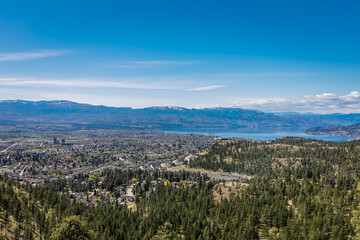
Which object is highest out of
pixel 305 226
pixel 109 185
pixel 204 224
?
pixel 305 226

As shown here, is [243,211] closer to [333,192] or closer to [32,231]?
[333,192]

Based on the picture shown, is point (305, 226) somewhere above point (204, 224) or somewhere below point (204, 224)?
above

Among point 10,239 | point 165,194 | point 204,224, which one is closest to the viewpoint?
point 10,239

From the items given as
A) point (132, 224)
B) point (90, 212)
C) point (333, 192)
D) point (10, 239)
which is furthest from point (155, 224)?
point (333, 192)

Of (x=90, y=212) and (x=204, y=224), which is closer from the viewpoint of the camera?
(x=204, y=224)

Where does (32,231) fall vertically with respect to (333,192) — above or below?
below

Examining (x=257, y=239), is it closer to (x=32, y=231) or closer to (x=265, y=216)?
(x=265, y=216)

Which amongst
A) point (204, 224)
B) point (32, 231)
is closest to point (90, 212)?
point (32, 231)

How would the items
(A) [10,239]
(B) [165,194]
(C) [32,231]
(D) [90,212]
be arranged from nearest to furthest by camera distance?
1. (A) [10,239]
2. (C) [32,231]
3. (D) [90,212]
4. (B) [165,194]

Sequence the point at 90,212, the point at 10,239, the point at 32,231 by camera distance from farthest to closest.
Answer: the point at 90,212
the point at 32,231
the point at 10,239
